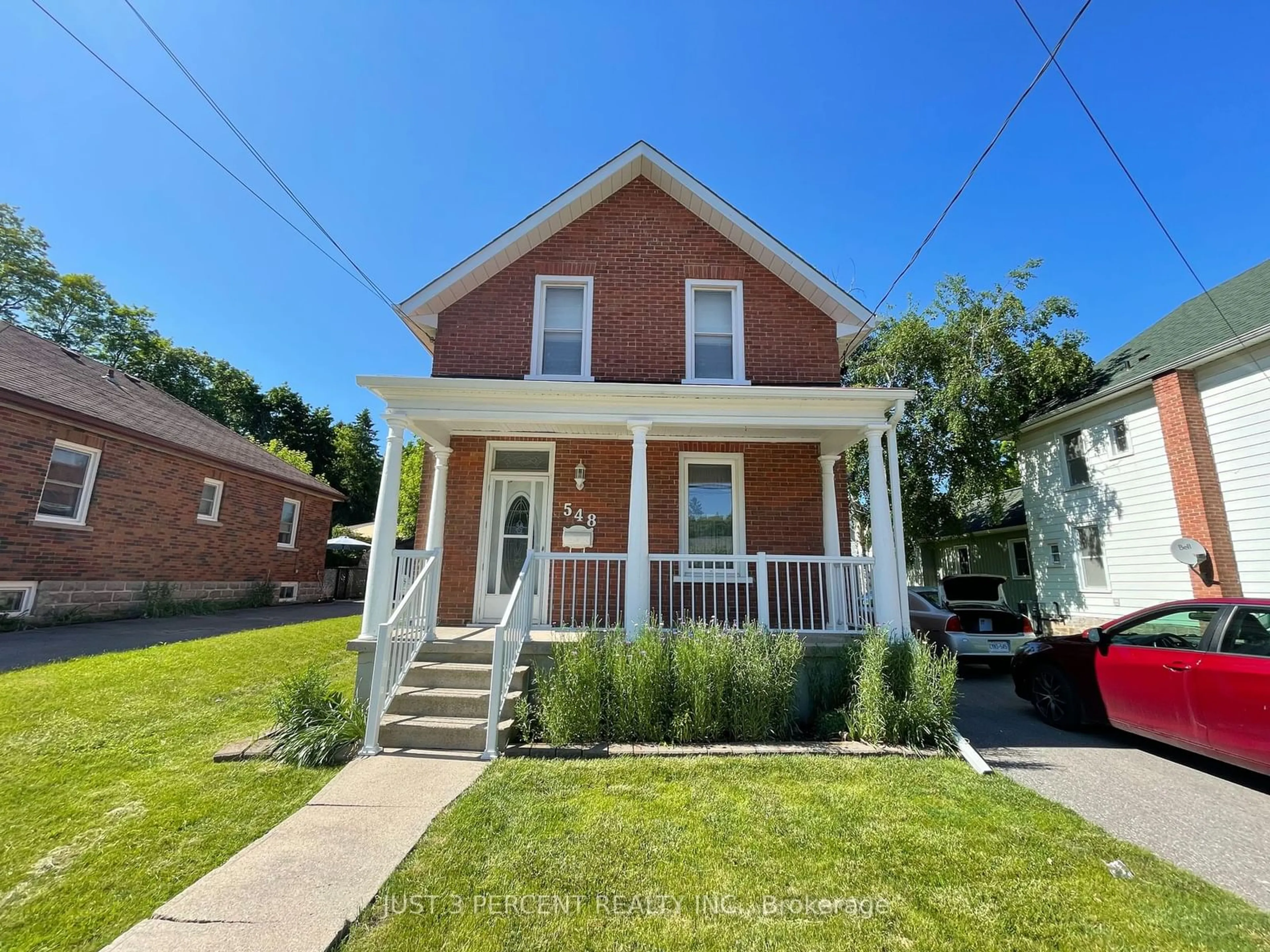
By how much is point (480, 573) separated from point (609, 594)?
195 centimetres

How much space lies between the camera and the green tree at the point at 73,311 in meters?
27.2

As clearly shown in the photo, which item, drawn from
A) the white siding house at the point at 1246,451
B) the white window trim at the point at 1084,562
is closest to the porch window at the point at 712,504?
the white siding house at the point at 1246,451

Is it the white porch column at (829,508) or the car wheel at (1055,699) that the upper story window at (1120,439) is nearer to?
the white porch column at (829,508)

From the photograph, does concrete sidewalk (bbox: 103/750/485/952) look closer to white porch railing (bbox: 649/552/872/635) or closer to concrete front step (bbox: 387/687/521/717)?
concrete front step (bbox: 387/687/521/717)

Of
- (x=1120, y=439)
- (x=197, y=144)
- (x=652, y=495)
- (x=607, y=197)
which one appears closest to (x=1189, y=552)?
(x=1120, y=439)

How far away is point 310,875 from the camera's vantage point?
301cm

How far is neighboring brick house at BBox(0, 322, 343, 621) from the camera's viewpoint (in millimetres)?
9859

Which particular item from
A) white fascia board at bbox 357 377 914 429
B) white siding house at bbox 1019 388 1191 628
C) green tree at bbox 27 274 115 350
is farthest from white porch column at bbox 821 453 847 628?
green tree at bbox 27 274 115 350

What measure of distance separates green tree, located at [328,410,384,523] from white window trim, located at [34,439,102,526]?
2673cm

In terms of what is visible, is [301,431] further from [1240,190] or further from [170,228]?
[1240,190]

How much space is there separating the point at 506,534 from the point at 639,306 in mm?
4233

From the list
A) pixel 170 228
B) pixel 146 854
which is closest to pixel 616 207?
pixel 170 228

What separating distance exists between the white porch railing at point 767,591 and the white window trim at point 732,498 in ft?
0.60

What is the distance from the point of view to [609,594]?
8.08 meters
